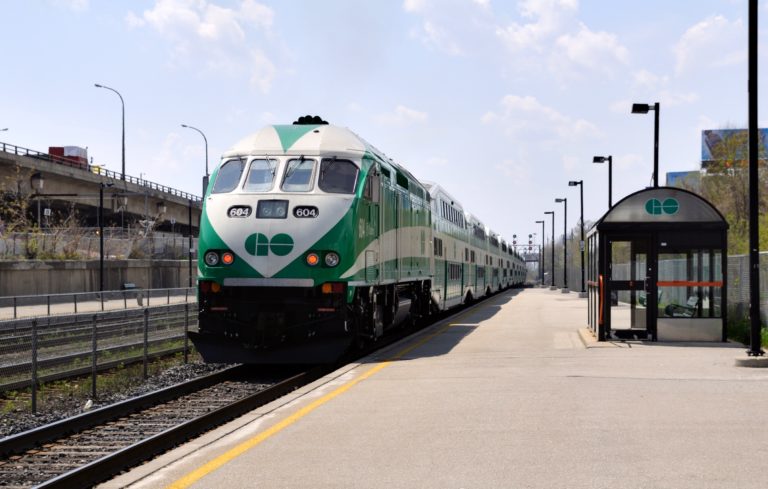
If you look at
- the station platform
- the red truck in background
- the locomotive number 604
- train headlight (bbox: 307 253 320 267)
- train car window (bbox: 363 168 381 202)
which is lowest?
the station platform

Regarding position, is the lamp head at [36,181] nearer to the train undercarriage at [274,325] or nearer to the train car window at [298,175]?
the train car window at [298,175]

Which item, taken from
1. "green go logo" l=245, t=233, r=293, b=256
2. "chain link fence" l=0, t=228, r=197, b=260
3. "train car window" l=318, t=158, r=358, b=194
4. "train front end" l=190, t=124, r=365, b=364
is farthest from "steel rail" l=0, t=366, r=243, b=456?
"chain link fence" l=0, t=228, r=197, b=260

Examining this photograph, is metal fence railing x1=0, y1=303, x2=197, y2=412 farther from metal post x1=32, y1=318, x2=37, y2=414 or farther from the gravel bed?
the gravel bed

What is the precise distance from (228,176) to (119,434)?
20.3 feet

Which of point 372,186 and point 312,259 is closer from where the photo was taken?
point 312,259

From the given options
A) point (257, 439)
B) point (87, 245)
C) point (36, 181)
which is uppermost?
point (36, 181)

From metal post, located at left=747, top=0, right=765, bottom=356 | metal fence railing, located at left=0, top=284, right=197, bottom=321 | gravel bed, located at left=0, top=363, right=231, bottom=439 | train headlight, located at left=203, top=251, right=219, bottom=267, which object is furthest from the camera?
metal fence railing, located at left=0, top=284, right=197, bottom=321

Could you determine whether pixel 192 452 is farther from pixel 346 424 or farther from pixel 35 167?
pixel 35 167

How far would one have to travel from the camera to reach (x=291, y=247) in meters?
14.2

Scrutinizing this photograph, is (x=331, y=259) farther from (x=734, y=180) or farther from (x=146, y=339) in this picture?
(x=734, y=180)

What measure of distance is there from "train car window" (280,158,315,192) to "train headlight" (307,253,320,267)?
1.26 m

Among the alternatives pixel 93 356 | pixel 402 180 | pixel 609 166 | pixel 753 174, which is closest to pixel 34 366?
pixel 93 356

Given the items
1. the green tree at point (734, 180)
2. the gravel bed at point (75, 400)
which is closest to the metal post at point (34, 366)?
the gravel bed at point (75, 400)

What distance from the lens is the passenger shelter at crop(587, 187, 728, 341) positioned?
16.8 m
